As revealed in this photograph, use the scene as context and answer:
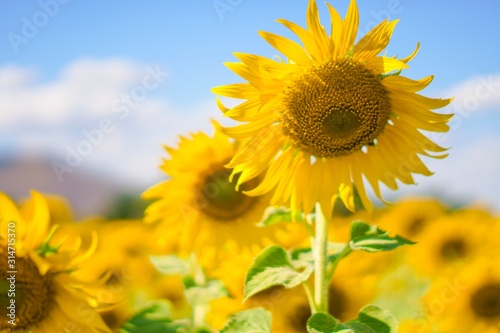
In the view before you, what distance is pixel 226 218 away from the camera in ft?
17.1

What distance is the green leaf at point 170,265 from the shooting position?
14.4 ft

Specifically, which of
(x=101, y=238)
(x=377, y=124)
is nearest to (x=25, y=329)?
(x=377, y=124)

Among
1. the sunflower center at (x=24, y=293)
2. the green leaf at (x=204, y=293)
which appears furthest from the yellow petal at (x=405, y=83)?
the sunflower center at (x=24, y=293)

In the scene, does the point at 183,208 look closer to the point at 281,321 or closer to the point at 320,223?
the point at 281,321

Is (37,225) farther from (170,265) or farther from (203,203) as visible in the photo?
(203,203)

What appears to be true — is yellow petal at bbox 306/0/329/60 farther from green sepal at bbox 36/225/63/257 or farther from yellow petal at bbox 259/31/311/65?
green sepal at bbox 36/225/63/257

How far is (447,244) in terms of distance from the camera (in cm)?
743

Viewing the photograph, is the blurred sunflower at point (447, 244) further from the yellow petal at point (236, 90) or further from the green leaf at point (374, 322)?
the yellow petal at point (236, 90)

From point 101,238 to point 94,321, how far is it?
182 inches

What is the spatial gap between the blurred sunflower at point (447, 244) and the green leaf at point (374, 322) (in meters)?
4.25

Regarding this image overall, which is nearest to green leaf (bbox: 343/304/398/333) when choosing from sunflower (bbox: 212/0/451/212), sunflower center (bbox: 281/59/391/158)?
sunflower (bbox: 212/0/451/212)

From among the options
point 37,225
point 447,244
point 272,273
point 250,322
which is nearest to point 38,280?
point 37,225

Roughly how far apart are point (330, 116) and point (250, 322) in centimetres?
106

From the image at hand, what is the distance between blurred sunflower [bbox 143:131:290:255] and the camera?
16.6ft
